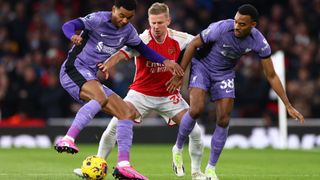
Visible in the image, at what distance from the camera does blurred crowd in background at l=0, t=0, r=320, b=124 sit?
1942 cm

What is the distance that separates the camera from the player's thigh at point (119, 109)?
32.7 feet

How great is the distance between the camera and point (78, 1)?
22.6 m

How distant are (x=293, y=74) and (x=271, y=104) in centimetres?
116

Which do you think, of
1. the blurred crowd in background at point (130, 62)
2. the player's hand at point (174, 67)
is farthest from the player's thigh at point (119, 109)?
the blurred crowd in background at point (130, 62)

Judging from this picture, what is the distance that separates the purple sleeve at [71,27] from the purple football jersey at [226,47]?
1564 millimetres

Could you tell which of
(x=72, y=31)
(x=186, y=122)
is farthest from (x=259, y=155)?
(x=72, y=31)

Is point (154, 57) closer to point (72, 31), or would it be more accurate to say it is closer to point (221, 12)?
point (72, 31)

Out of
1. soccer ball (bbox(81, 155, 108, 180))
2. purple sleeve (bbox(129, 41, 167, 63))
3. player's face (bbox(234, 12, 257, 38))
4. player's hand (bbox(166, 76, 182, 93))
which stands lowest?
soccer ball (bbox(81, 155, 108, 180))

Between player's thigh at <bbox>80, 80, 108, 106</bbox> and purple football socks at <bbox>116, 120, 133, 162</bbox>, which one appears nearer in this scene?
purple football socks at <bbox>116, 120, 133, 162</bbox>

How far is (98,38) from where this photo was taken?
34.0 feet

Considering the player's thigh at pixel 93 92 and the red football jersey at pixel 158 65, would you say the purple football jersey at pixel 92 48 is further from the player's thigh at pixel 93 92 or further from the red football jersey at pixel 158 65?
the red football jersey at pixel 158 65

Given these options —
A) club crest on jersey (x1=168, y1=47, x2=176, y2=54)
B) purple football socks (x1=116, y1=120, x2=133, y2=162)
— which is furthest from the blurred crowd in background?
purple football socks (x1=116, y1=120, x2=133, y2=162)

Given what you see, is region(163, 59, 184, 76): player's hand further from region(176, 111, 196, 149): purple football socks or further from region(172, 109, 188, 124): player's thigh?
region(172, 109, 188, 124): player's thigh

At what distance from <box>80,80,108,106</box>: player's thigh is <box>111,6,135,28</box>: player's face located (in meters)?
0.78
